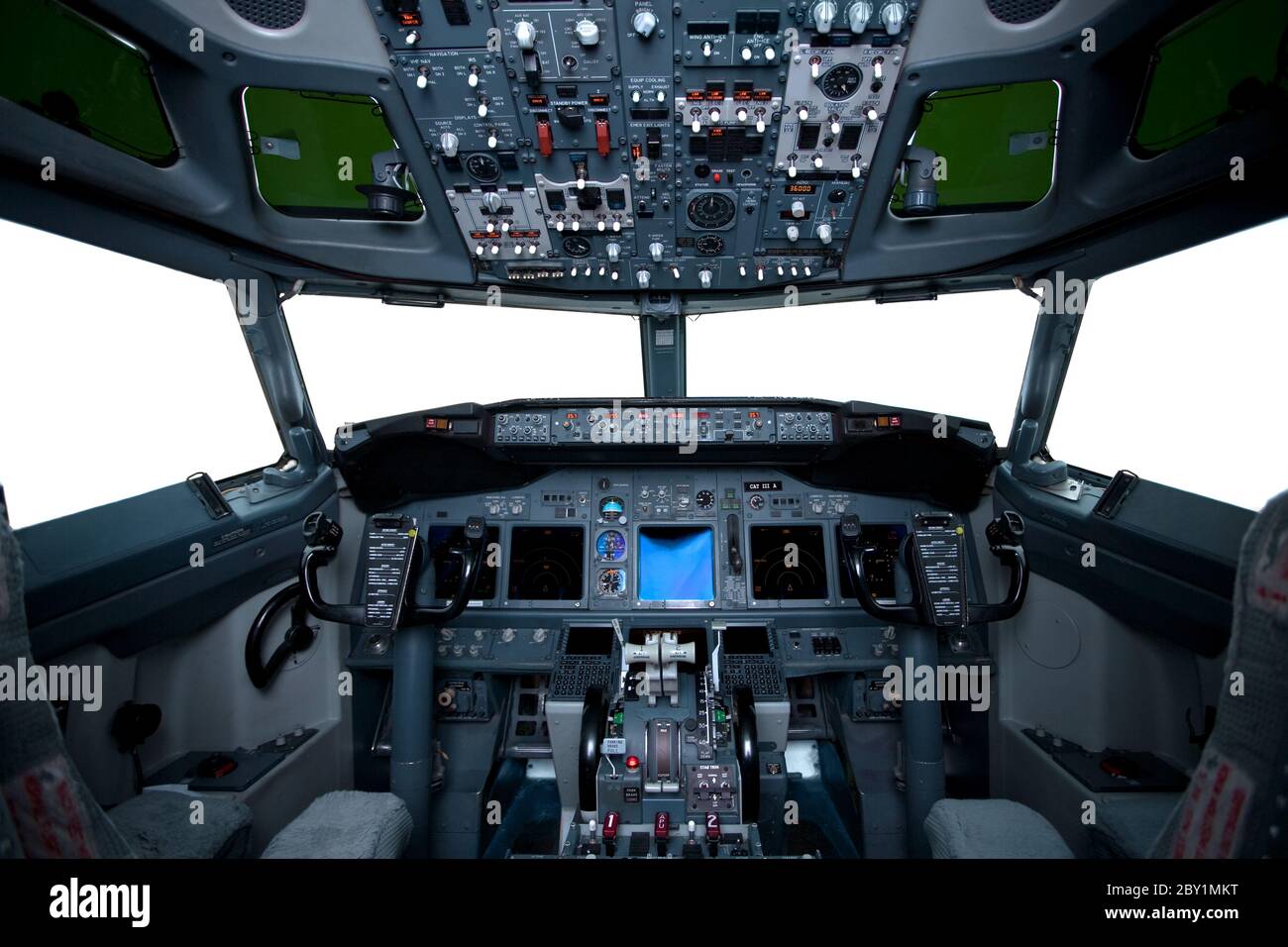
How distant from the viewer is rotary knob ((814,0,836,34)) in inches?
73.4

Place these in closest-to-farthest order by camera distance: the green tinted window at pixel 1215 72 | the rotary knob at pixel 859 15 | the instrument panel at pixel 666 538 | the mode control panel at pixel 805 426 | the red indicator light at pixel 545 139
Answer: the green tinted window at pixel 1215 72
the rotary knob at pixel 859 15
the red indicator light at pixel 545 139
the mode control panel at pixel 805 426
the instrument panel at pixel 666 538

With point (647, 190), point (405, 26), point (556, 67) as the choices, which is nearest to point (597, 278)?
point (647, 190)

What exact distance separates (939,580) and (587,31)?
2440 millimetres

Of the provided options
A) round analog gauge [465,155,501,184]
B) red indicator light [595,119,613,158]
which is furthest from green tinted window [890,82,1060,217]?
round analog gauge [465,155,501,184]

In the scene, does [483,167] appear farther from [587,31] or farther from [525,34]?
[587,31]

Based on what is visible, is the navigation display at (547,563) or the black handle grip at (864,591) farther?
the navigation display at (547,563)

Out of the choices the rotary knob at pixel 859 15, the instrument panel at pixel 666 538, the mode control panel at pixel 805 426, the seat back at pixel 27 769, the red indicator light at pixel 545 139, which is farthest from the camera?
the instrument panel at pixel 666 538

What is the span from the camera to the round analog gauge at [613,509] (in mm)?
3059

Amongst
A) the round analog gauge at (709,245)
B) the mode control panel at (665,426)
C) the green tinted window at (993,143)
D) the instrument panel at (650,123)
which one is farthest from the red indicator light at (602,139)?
the green tinted window at (993,143)

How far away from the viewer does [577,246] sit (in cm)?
278

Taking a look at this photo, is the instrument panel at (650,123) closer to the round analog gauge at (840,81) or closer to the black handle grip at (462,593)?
the round analog gauge at (840,81)

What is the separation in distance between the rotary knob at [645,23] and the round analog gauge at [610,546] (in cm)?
225

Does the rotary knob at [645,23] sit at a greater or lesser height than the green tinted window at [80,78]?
greater

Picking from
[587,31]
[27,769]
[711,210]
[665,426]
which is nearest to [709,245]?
[711,210]
